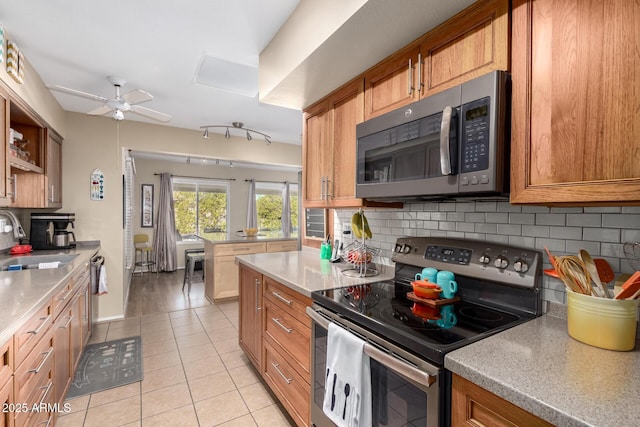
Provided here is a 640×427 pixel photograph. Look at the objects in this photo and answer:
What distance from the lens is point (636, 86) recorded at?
787mm

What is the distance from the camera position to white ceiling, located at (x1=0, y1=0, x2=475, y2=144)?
54.1 inches

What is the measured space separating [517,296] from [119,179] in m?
4.05

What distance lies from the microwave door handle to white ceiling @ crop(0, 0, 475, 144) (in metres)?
0.45

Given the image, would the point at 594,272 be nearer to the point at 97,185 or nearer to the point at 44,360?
the point at 44,360

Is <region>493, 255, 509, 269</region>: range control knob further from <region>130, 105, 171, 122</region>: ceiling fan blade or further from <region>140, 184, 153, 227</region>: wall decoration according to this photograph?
<region>140, 184, 153, 227</region>: wall decoration

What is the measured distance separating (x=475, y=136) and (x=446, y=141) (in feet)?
0.32

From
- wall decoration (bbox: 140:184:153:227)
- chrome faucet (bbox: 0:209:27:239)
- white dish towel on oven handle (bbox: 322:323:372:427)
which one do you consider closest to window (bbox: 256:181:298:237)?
wall decoration (bbox: 140:184:153:227)

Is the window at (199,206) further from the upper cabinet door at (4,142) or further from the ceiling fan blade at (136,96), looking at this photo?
the upper cabinet door at (4,142)

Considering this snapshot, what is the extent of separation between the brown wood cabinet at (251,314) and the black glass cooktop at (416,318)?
832 mm

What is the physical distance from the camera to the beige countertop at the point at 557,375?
625 mm

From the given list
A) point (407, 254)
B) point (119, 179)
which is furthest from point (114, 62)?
point (407, 254)

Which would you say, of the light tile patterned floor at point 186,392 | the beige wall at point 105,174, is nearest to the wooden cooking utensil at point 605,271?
the light tile patterned floor at point 186,392

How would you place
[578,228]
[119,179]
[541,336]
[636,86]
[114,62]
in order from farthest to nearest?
[119,179] → [114,62] → [578,228] → [541,336] → [636,86]

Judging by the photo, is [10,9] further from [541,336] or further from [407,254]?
[541,336]
